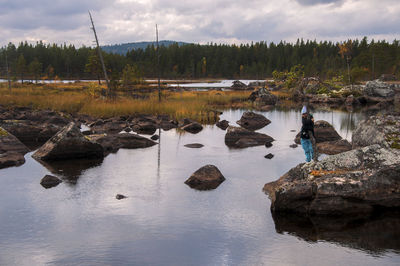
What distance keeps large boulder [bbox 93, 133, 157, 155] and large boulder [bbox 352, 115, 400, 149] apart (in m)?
12.2

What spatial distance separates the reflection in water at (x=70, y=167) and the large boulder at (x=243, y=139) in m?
8.83

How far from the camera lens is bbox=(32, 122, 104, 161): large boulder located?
20.0 meters

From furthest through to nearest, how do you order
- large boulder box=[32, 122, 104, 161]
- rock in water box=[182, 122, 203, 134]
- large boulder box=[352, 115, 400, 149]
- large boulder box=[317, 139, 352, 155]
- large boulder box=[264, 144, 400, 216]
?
rock in water box=[182, 122, 203, 134], large boulder box=[317, 139, 352, 155], large boulder box=[32, 122, 104, 161], large boulder box=[352, 115, 400, 149], large boulder box=[264, 144, 400, 216]

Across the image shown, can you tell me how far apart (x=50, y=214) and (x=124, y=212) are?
237 cm

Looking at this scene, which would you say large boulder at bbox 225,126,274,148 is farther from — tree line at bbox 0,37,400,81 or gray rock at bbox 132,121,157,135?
tree line at bbox 0,37,400,81

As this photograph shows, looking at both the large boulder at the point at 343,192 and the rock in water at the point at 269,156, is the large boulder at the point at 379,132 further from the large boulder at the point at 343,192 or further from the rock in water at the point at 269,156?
the rock in water at the point at 269,156

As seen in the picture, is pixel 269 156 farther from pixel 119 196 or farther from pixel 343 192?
pixel 119 196

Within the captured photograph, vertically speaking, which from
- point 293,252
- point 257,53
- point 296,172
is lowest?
point 293,252

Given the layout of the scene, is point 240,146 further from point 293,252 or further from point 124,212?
point 293,252

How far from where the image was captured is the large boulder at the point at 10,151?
1923cm

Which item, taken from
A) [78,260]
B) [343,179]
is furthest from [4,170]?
[343,179]

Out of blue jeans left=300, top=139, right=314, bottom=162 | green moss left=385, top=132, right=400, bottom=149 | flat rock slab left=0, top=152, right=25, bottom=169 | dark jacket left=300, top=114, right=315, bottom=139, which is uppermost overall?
dark jacket left=300, top=114, right=315, bottom=139

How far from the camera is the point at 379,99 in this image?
5919 cm

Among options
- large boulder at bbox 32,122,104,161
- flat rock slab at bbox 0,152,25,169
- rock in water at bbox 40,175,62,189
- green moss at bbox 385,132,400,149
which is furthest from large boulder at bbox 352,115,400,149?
flat rock slab at bbox 0,152,25,169
